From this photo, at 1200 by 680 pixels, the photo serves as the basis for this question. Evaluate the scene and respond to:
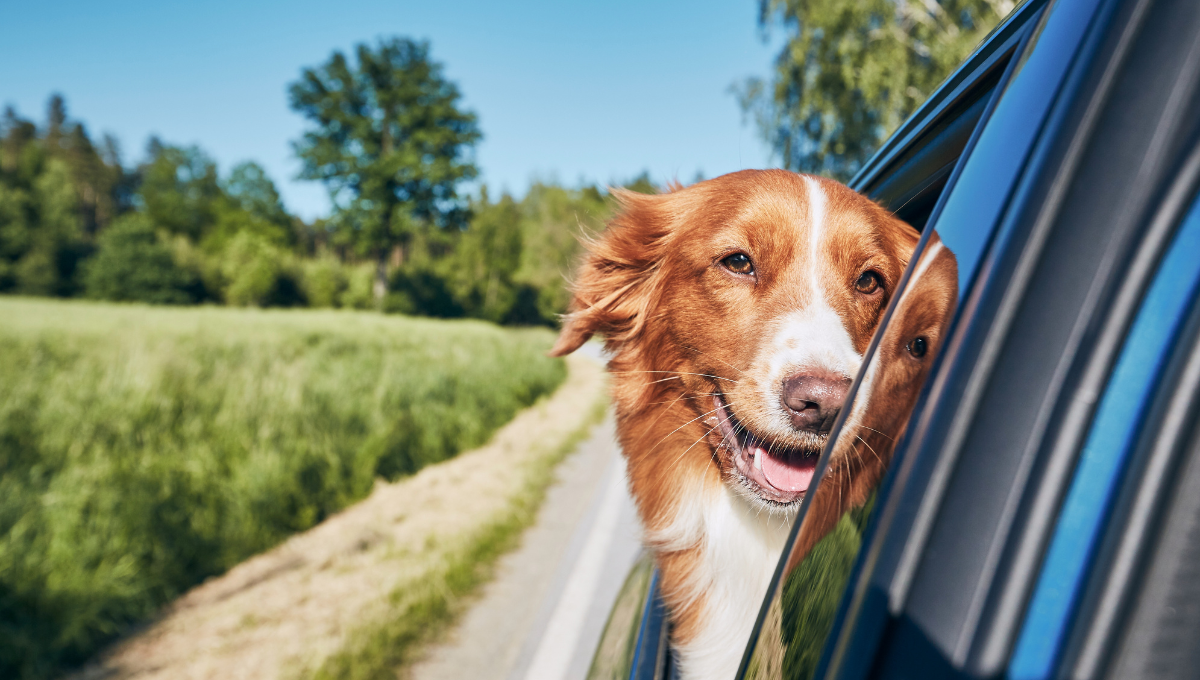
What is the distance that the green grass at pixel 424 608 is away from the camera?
11.1 ft

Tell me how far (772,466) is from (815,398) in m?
0.30

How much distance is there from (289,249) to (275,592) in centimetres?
5662

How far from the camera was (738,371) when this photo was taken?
160 centimetres

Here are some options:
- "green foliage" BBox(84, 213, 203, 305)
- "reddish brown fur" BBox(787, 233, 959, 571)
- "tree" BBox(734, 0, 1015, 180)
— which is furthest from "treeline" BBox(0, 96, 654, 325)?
"reddish brown fur" BBox(787, 233, 959, 571)

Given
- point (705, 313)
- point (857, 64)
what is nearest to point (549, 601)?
point (705, 313)

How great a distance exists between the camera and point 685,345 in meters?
1.91

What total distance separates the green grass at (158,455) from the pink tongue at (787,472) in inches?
149

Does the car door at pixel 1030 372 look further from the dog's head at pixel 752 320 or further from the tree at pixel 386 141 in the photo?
the tree at pixel 386 141

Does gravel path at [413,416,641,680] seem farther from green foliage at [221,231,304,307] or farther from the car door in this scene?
green foliage at [221,231,304,307]

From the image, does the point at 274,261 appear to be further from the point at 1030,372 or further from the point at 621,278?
the point at 1030,372

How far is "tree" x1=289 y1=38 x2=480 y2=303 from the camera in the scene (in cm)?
4550

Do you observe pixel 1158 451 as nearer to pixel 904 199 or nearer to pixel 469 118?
pixel 904 199

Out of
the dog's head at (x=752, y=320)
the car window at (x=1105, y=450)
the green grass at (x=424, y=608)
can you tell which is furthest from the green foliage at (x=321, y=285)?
the car window at (x=1105, y=450)

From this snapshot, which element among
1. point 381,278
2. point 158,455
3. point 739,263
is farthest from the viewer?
point 381,278
